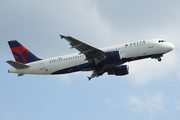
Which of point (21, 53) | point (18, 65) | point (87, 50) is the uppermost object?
point (21, 53)

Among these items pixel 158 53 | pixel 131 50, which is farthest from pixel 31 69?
pixel 158 53

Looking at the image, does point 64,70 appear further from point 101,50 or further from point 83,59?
point 101,50

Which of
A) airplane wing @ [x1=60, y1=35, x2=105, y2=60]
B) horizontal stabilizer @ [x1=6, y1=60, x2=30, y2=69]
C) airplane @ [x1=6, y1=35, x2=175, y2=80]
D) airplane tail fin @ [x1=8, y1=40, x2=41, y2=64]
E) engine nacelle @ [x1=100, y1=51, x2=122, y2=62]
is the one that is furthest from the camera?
airplane tail fin @ [x1=8, y1=40, x2=41, y2=64]

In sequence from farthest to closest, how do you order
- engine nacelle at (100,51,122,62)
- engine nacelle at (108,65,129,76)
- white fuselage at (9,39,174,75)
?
engine nacelle at (108,65,129,76) → white fuselage at (9,39,174,75) → engine nacelle at (100,51,122,62)

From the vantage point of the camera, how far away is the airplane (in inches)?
1801

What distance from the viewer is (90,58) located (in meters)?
47.0

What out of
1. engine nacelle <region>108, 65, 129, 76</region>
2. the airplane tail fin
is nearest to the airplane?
the airplane tail fin

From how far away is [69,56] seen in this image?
49094 millimetres

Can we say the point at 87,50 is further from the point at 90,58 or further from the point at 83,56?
the point at 83,56

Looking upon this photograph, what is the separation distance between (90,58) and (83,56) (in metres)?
1.93

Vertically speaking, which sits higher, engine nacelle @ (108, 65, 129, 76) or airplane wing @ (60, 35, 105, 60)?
airplane wing @ (60, 35, 105, 60)

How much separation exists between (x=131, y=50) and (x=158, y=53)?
5019mm

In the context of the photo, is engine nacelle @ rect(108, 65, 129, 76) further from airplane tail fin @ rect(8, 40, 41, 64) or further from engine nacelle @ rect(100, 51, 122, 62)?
airplane tail fin @ rect(8, 40, 41, 64)

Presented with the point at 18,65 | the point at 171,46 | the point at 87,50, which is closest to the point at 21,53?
the point at 18,65
